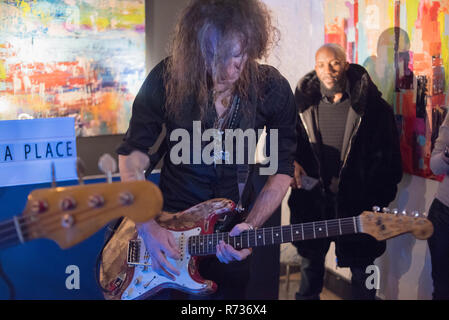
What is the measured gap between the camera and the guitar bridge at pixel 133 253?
2.19 m

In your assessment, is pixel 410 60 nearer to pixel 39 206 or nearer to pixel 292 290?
pixel 292 290

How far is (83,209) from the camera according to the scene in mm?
1510

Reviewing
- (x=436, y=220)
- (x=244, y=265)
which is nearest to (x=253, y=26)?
(x=244, y=265)

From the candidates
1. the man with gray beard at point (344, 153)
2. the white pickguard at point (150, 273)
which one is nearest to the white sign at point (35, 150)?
the white pickguard at point (150, 273)

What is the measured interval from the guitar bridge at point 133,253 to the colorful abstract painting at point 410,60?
1880 millimetres

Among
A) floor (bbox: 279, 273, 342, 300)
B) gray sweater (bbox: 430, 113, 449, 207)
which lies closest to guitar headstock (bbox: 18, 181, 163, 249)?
gray sweater (bbox: 430, 113, 449, 207)

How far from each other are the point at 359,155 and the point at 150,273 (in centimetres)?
155

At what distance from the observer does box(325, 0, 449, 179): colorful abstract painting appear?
304 centimetres

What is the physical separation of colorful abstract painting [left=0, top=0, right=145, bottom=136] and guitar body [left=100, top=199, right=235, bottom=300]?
1711mm
